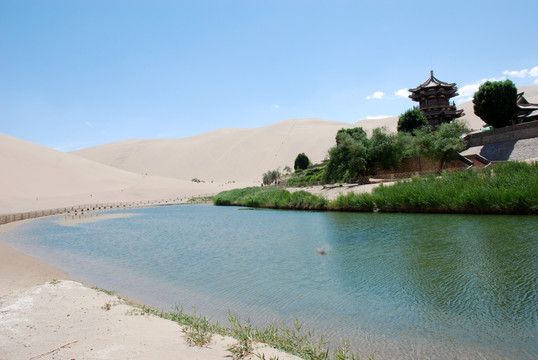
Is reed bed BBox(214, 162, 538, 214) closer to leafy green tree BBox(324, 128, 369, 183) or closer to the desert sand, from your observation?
the desert sand

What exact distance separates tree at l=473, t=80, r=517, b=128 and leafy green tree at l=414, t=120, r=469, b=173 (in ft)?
16.5

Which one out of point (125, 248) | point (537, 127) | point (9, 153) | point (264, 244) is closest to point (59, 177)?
point (9, 153)

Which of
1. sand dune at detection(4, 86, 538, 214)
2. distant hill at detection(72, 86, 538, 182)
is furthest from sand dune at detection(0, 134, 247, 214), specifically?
distant hill at detection(72, 86, 538, 182)

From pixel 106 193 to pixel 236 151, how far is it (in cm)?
5637

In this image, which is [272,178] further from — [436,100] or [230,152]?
[230,152]

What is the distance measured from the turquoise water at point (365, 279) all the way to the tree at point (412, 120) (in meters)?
29.3

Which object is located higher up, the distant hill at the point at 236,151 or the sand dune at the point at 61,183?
the distant hill at the point at 236,151

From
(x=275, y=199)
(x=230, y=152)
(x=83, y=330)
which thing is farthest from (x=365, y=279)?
(x=230, y=152)

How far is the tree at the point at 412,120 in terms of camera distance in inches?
1713

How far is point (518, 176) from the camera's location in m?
17.5

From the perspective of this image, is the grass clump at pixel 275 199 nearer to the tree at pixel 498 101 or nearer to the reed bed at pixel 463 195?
the reed bed at pixel 463 195

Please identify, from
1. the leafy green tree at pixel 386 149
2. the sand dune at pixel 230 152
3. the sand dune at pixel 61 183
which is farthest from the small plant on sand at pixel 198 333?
the sand dune at pixel 230 152

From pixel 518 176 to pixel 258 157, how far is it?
84636 mm

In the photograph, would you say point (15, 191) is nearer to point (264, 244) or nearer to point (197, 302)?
point (264, 244)
